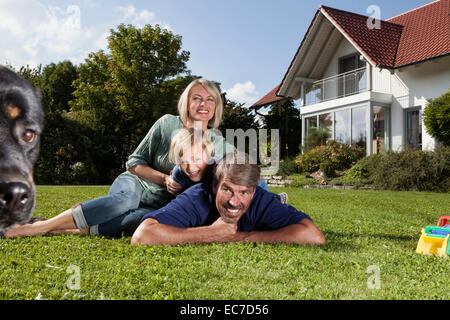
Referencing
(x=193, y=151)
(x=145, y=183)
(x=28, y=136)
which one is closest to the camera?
(x=28, y=136)

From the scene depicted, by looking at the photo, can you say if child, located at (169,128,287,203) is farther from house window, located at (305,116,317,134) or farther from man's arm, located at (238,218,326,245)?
house window, located at (305,116,317,134)

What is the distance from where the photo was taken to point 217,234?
11.8ft

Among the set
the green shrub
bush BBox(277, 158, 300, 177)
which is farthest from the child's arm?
bush BBox(277, 158, 300, 177)

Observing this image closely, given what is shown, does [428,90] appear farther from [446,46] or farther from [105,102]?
[105,102]

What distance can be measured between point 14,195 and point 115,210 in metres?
3.39

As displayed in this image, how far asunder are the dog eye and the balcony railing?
64.9ft

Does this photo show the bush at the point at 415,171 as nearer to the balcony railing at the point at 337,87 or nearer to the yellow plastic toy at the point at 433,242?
the balcony railing at the point at 337,87

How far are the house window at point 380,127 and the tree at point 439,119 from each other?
2.95m

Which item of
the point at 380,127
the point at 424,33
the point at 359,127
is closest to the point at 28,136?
the point at 359,127

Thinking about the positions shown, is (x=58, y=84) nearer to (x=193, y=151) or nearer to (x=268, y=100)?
(x=193, y=151)

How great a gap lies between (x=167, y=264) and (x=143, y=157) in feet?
4.10

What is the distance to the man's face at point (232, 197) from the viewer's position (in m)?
2.74

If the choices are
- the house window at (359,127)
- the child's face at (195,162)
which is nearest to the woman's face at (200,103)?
the child's face at (195,162)

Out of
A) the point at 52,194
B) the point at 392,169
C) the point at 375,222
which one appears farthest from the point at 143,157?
the point at 392,169
